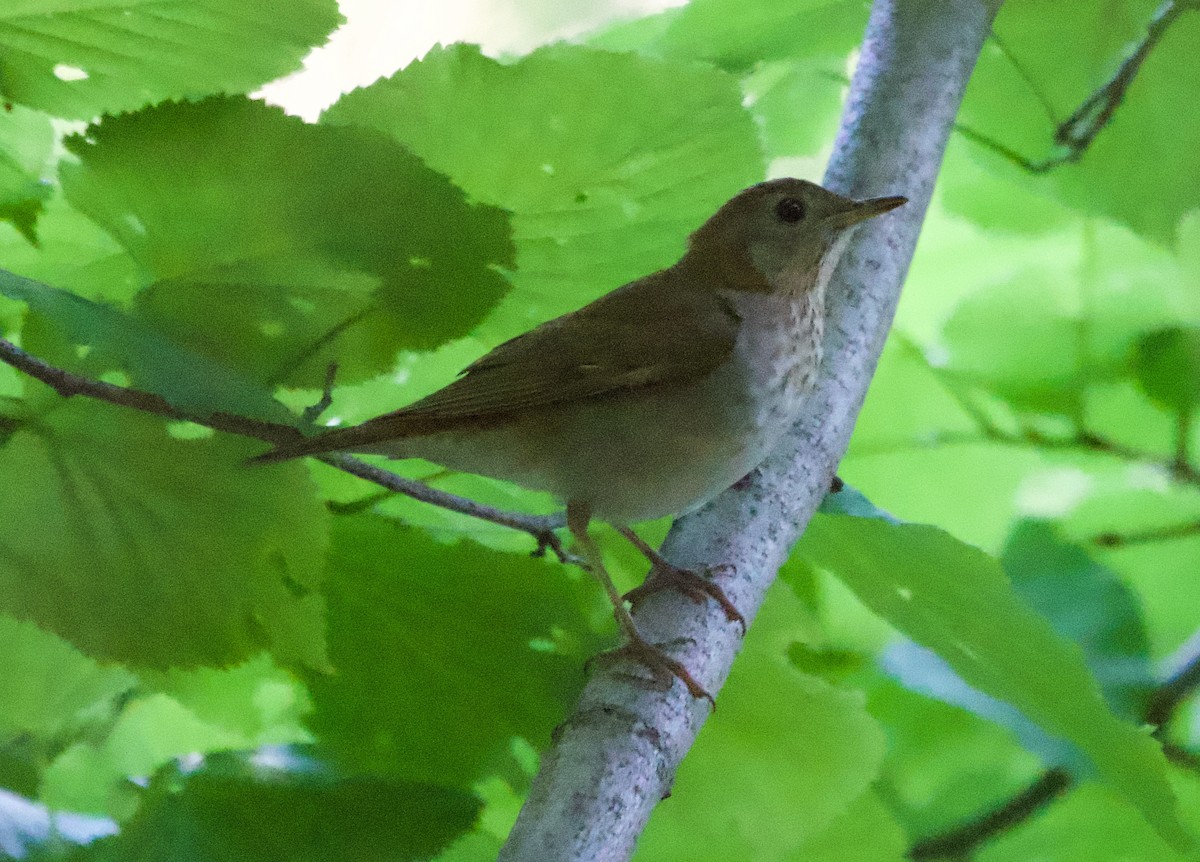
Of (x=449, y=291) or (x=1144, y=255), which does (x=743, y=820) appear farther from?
(x=1144, y=255)

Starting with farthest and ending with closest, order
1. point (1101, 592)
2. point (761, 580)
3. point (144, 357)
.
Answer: point (1101, 592) → point (761, 580) → point (144, 357)

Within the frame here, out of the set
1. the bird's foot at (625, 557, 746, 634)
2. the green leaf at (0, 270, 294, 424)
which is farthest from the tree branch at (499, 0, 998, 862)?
the green leaf at (0, 270, 294, 424)

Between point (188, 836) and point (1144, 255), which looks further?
point (1144, 255)

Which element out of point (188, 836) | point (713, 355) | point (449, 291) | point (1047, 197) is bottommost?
point (188, 836)

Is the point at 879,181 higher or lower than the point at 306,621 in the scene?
higher

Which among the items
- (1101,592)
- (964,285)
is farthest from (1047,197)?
(1101,592)
